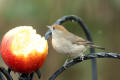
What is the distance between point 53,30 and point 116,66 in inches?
91.8

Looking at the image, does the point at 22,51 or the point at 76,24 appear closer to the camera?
the point at 22,51

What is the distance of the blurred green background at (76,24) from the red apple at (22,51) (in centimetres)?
174

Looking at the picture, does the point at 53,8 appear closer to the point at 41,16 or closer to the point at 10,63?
the point at 41,16

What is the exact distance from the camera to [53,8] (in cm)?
390

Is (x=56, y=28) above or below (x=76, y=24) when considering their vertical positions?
below

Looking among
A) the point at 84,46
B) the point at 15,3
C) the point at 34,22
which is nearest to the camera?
the point at 84,46

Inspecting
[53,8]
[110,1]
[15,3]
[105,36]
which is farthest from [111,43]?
[15,3]

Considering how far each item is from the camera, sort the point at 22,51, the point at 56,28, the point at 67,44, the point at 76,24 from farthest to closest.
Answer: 1. the point at 76,24
2. the point at 67,44
3. the point at 56,28
4. the point at 22,51

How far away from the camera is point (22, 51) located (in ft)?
5.73

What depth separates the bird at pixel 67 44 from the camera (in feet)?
7.26

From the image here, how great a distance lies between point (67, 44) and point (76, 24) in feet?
5.57

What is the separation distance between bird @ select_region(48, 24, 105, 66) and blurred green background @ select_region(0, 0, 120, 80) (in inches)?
48.7

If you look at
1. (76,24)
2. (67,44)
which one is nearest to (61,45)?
(67,44)

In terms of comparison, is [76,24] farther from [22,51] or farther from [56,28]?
[22,51]
